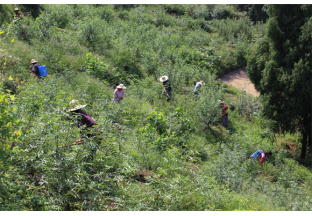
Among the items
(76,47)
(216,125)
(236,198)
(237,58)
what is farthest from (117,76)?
(237,58)

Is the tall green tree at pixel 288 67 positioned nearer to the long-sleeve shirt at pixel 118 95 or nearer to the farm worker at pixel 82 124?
the long-sleeve shirt at pixel 118 95

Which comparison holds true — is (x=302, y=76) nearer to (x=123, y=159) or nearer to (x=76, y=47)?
(x=123, y=159)

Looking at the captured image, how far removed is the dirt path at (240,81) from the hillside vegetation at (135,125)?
46cm

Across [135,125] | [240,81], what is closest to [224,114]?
[135,125]

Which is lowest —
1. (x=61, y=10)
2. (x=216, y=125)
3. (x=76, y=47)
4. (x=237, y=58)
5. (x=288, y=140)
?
(x=288, y=140)

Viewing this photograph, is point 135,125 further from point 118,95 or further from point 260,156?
point 260,156

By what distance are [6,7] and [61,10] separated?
3.19 m

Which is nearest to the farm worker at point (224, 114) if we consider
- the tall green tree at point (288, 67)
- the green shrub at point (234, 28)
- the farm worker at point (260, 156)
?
the tall green tree at point (288, 67)

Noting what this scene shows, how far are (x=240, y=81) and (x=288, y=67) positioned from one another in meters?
6.14

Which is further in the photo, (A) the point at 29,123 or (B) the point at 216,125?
(B) the point at 216,125

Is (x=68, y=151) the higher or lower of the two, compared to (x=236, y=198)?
higher

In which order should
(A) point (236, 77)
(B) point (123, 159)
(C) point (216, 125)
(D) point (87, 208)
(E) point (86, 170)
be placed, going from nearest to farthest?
(D) point (87, 208) → (E) point (86, 170) → (B) point (123, 159) → (C) point (216, 125) → (A) point (236, 77)

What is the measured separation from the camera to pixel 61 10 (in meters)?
15.3

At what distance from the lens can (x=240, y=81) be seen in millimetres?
16000
